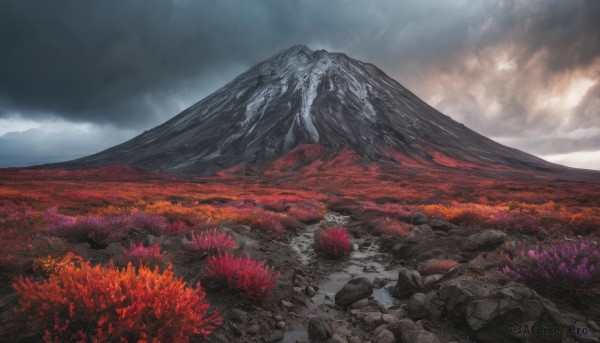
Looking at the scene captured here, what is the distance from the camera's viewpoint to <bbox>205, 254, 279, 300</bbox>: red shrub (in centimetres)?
586

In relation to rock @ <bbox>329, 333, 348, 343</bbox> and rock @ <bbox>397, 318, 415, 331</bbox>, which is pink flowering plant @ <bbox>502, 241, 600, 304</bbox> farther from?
rock @ <bbox>329, 333, 348, 343</bbox>

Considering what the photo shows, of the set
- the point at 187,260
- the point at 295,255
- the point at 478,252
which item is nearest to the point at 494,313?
the point at 478,252

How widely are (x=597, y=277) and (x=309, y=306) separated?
17.2 ft

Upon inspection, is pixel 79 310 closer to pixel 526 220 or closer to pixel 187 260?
pixel 187 260

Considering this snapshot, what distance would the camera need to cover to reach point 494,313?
16.9 feet

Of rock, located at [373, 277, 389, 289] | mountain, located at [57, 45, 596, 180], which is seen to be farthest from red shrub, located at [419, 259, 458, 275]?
mountain, located at [57, 45, 596, 180]

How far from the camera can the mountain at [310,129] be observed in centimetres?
9144

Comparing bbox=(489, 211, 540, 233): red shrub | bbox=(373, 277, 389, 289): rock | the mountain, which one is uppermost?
the mountain

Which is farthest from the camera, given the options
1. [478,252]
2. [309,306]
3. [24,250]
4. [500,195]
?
[500,195]

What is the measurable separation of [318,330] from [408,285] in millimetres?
2954

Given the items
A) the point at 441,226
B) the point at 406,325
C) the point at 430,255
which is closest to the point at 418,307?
the point at 406,325

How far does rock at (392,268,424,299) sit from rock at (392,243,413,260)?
3411 mm

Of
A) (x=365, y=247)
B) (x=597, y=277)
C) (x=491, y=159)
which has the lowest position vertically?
(x=365, y=247)

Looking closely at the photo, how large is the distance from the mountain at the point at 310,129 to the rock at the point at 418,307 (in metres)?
75.9
